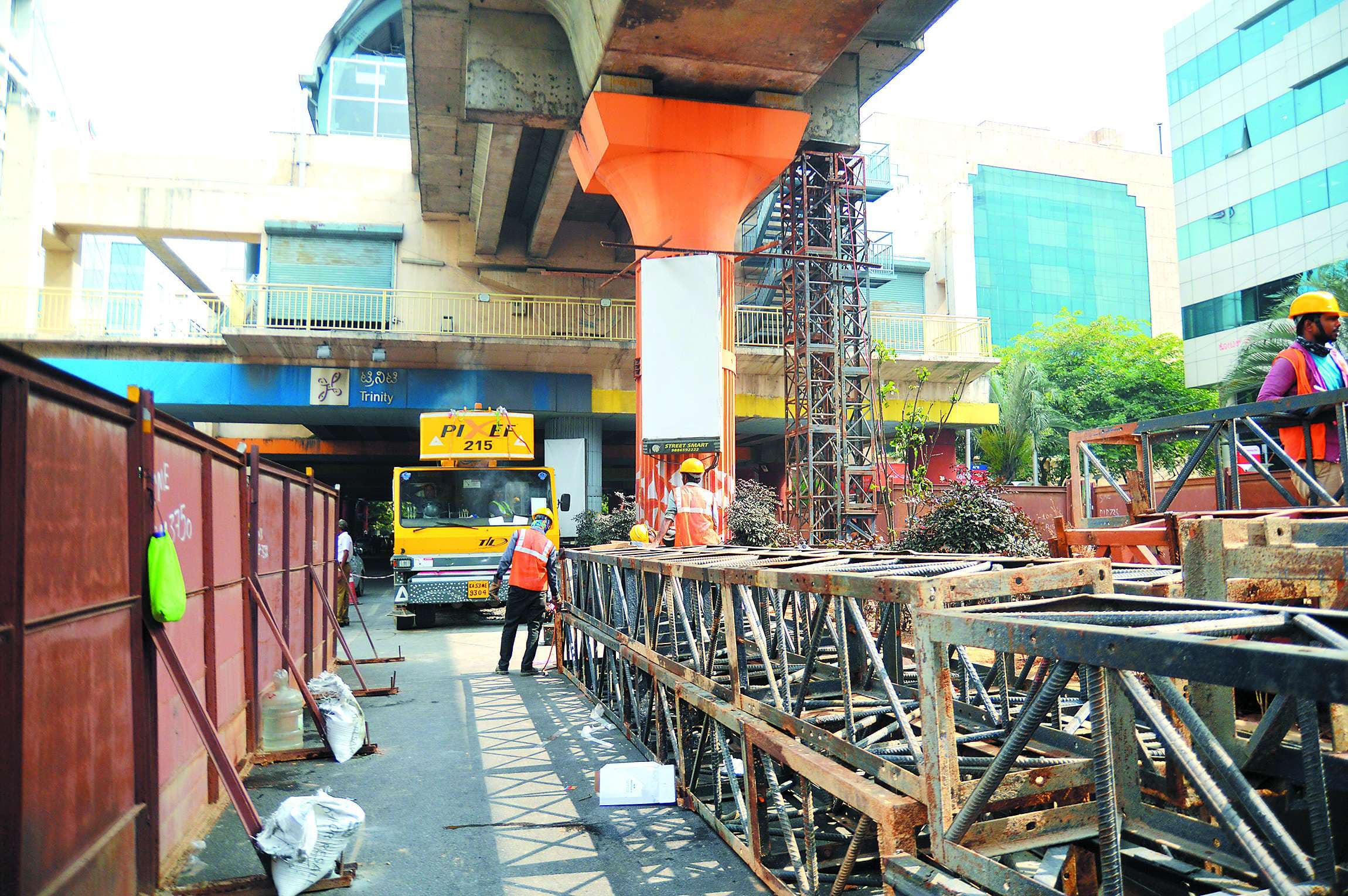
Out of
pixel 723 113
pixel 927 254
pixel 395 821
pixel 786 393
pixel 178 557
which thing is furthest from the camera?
pixel 927 254

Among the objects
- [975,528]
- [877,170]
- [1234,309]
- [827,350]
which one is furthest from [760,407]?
[1234,309]

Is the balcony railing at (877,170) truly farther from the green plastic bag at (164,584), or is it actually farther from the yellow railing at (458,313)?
the green plastic bag at (164,584)

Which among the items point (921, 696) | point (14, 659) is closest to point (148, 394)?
point (14, 659)

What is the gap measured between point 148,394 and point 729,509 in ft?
36.5

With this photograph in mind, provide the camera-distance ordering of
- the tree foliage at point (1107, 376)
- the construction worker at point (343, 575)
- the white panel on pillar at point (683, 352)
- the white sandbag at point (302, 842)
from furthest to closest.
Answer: the tree foliage at point (1107, 376) < the white panel on pillar at point (683, 352) < the construction worker at point (343, 575) < the white sandbag at point (302, 842)

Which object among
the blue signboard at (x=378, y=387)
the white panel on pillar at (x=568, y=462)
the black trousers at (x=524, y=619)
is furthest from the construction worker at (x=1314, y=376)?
the blue signboard at (x=378, y=387)

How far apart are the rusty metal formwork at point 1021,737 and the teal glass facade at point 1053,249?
49.3 meters

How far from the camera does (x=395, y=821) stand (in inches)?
205

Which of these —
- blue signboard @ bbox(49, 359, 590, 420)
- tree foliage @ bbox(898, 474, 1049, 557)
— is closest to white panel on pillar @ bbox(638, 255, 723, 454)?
tree foliage @ bbox(898, 474, 1049, 557)

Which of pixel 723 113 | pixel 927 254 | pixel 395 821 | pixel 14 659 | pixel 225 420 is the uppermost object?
pixel 927 254

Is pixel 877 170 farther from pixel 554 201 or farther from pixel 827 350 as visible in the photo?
pixel 554 201

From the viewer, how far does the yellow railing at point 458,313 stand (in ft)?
73.3

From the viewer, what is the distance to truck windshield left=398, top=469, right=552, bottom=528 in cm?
1448

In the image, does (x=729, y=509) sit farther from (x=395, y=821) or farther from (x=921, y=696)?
(x=921, y=696)
